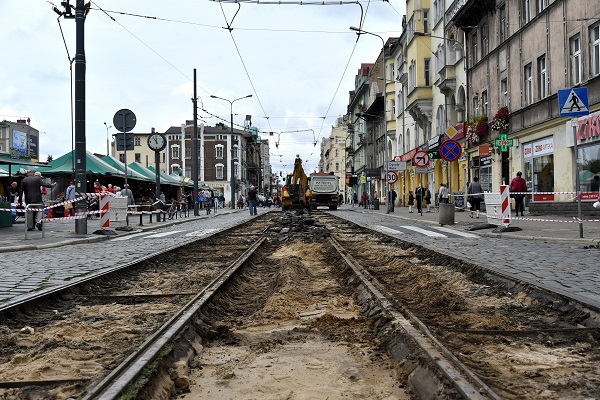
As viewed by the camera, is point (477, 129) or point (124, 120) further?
point (477, 129)

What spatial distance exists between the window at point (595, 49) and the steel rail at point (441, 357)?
17156 mm

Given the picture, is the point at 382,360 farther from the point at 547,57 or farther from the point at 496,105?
the point at 496,105

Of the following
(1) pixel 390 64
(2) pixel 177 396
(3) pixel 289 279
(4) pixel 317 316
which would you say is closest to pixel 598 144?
(3) pixel 289 279

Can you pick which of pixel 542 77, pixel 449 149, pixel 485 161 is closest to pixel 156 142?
pixel 449 149

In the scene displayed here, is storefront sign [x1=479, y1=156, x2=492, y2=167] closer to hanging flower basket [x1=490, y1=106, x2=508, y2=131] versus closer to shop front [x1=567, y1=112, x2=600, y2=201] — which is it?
hanging flower basket [x1=490, y1=106, x2=508, y2=131]

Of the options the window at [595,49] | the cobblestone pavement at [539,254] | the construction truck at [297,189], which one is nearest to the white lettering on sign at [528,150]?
the window at [595,49]

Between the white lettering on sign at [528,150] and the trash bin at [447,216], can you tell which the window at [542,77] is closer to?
the white lettering on sign at [528,150]

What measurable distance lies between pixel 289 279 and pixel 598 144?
16.1 m

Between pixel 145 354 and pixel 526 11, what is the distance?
26.6m

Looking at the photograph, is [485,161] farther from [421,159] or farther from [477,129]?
[421,159]

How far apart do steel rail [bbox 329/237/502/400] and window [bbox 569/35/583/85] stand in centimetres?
1848

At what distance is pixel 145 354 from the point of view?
4.05 m

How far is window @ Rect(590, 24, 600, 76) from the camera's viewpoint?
66.2 ft

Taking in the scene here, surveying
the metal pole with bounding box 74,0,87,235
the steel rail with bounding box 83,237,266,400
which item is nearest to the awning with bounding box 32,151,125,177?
the metal pole with bounding box 74,0,87,235
